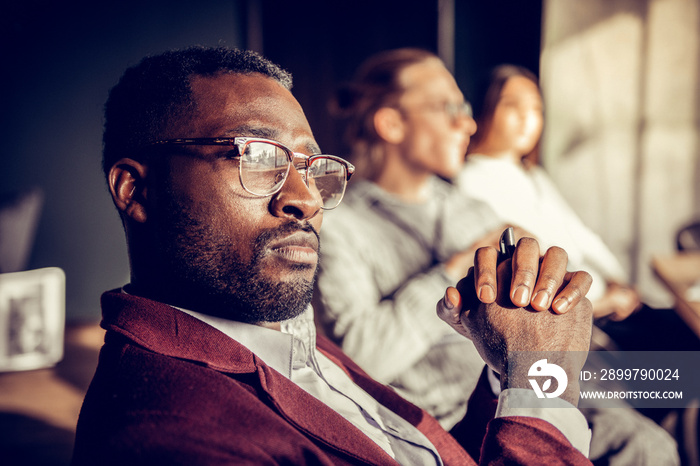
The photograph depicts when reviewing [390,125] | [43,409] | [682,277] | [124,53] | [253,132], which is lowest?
[43,409]

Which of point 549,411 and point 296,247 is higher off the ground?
point 296,247

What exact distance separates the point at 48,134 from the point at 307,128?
12.0ft

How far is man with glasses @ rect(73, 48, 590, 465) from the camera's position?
67 cm

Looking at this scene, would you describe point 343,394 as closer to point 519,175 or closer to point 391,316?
point 391,316

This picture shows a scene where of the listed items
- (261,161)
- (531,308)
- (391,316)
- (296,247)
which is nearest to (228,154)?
(261,161)

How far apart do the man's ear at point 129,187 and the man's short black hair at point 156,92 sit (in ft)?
0.08

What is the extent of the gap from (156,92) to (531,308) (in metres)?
0.70

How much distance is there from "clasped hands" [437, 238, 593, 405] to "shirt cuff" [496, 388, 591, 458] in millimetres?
14

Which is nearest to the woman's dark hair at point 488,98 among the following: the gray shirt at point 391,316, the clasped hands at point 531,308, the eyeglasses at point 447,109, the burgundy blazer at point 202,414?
the eyeglasses at point 447,109

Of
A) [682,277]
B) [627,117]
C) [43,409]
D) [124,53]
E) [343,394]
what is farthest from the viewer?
[627,117]

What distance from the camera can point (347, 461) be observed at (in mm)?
748

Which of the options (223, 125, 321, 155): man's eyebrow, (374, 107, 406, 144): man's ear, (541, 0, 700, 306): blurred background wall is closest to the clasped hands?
(223, 125, 321, 155): man's eyebrow

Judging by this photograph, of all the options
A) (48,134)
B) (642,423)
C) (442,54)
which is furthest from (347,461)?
(48,134)
